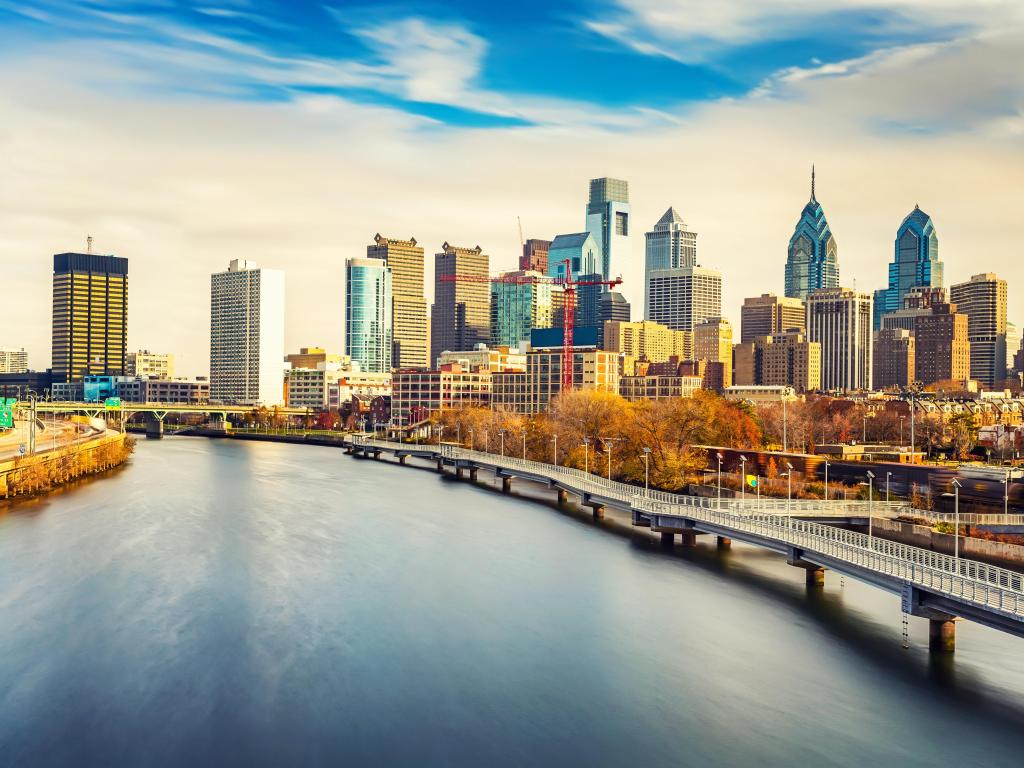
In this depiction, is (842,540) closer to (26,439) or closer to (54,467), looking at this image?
(54,467)

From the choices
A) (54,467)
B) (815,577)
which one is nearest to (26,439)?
(54,467)

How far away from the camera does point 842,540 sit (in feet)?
186

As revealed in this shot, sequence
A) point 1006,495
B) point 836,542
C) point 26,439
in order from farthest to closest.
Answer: point 26,439, point 1006,495, point 836,542

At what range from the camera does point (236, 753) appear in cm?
3244

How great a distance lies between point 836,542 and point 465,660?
2018 centimetres

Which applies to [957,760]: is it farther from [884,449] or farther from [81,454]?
[81,454]

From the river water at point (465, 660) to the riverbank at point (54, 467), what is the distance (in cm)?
2342

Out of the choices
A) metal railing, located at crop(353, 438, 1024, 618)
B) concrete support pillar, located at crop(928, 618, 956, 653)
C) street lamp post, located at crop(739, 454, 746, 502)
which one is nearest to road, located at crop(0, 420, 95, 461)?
metal railing, located at crop(353, 438, 1024, 618)

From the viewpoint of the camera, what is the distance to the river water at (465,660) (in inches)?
1318

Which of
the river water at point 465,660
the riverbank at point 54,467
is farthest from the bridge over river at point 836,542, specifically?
the riverbank at point 54,467

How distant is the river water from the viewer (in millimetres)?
33469

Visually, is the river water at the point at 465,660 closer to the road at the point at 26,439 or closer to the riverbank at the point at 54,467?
the riverbank at the point at 54,467

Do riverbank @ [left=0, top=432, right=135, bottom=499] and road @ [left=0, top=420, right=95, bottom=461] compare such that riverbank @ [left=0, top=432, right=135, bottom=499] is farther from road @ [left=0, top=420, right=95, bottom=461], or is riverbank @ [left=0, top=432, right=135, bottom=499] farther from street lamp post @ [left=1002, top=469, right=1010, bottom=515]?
street lamp post @ [left=1002, top=469, right=1010, bottom=515]

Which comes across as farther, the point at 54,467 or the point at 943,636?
the point at 54,467
